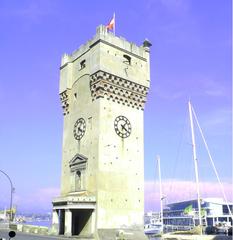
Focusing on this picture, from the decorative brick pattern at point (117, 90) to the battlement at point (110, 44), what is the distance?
15.9 feet

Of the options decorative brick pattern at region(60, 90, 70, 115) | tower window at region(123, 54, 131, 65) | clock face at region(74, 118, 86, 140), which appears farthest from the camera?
decorative brick pattern at region(60, 90, 70, 115)

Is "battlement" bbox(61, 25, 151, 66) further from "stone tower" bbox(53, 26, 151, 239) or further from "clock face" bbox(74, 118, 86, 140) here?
"clock face" bbox(74, 118, 86, 140)

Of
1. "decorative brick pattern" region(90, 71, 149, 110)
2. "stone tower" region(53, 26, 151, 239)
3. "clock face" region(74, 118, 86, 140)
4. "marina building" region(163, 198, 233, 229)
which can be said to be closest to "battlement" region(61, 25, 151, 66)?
"stone tower" region(53, 26, 151, 239)

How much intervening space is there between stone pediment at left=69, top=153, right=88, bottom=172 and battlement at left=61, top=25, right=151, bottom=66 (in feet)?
50.1

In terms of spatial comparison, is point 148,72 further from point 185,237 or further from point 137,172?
point 185,237

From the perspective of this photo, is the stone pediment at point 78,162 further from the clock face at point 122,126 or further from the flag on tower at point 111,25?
the flag on tower at point 111,25

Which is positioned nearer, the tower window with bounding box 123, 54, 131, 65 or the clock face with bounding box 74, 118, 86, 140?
the clock face with bounding box 74, 118, 86, 140

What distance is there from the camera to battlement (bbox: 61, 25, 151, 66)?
167 feet

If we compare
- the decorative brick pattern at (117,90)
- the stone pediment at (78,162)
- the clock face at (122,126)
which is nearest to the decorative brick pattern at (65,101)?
the decorative brick pattern at (117,90)

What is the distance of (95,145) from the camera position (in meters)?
47.3

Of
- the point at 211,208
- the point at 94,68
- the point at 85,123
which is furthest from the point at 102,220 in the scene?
the point at 211,208

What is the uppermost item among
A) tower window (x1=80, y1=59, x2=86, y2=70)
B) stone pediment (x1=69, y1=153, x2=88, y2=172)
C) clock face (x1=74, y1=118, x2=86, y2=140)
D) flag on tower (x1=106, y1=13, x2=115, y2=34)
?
flag on tower (x1=106, y1=13, x2=115, y2=34)

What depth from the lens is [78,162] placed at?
49844 mm

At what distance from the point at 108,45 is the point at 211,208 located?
9502 centimetres
